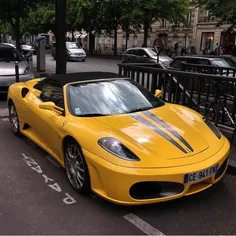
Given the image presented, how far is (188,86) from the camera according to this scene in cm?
626

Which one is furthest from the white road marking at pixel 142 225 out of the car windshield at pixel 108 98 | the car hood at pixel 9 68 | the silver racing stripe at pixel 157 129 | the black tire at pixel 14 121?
the car hood at pixel 9 68

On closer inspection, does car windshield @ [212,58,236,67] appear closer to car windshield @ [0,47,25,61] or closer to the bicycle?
the bicycle

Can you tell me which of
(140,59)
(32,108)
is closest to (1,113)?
(32,108)

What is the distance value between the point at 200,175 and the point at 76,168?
1.41 metres

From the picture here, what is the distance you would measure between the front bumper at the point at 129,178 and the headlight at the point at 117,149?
0.13 m

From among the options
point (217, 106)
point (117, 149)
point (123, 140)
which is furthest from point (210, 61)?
point (117, 149)

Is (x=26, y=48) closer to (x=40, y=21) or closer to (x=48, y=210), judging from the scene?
(x=40, y=21)

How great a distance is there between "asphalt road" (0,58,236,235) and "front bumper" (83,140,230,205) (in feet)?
0.73

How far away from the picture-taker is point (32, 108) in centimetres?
515

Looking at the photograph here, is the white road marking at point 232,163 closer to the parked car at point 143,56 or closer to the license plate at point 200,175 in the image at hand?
the license plate at point 200,175

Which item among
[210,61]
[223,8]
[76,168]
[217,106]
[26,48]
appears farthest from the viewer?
[26,48]

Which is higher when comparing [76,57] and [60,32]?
[60,32]

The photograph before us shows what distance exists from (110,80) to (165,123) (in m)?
1.26

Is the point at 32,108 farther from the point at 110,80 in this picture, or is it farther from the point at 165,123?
the point at 165,123
